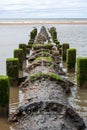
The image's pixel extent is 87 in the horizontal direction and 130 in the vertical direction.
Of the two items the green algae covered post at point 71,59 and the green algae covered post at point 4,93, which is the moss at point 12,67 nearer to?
the green algae covered post at point 4,93

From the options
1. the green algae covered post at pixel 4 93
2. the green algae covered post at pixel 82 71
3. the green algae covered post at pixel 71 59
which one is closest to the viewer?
the green algae covered post at pixel 4 93

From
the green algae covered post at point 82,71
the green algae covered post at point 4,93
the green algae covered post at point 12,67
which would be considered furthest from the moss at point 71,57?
the green algae covered post at point 4,93

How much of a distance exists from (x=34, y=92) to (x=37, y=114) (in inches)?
81.8

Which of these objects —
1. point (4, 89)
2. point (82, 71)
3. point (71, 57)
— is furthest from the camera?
point (71, 57)

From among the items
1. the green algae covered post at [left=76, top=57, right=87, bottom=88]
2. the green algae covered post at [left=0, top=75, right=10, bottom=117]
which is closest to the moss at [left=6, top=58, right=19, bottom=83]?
the green algae covered post at [left=76, top=57, right=87, bottom=88]

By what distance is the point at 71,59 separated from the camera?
19031 mm

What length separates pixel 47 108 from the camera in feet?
33.1

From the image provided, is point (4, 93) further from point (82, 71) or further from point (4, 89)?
point (82, 71)

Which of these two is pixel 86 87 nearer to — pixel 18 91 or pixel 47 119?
pixel 18 91

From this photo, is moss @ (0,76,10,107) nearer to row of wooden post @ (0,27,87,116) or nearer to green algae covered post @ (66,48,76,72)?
row of wooden post @ (0,27,87,116)

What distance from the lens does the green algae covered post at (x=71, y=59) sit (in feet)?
62.1

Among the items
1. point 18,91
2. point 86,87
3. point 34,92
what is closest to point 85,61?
point 86,87

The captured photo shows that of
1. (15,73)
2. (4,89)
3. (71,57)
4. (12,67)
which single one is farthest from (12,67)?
(71,57)

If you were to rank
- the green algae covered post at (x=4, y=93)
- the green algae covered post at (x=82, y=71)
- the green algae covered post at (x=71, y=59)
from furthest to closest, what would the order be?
the green algae covered post at (x=71, y=59) → the green algae covered post at (x=82, y=71) → the green algae covered post at (x=4, y=93)
